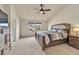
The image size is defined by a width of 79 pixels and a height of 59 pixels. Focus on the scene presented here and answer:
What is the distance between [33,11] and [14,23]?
548mm

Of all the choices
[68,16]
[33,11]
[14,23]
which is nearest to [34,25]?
[33,11]

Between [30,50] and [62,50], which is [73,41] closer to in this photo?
[62,50]

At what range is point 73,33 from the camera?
2.42 metres

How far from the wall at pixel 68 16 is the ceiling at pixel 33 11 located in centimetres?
12

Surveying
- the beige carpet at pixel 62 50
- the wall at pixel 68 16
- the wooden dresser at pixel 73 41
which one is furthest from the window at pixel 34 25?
the wooden dresser at pixel 73 41

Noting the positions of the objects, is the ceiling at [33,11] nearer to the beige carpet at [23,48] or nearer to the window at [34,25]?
the window at [34,25]

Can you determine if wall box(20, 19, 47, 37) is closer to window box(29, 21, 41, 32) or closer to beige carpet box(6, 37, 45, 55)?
window box(29, 21, 41, 32)

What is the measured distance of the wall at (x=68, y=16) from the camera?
225 centimetres

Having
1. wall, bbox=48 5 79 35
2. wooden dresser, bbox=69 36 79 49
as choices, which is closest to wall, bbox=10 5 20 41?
wall, bbox=48 5 79 35

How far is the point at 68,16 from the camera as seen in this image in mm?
2357

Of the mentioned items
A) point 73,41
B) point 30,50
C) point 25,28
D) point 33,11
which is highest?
point 33,11

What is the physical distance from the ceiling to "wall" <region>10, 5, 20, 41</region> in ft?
0.33
